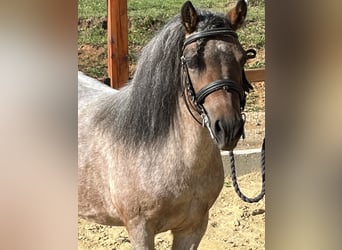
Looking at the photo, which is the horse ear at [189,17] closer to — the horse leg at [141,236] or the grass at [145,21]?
the grass at [145,21]

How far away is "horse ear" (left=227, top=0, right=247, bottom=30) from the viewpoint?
30.5 inches

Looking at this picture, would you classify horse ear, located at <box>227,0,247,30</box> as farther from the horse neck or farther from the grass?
the horse neck

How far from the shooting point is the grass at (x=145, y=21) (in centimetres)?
79

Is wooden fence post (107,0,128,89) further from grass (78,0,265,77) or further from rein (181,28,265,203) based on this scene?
rein (181,28,265,203)

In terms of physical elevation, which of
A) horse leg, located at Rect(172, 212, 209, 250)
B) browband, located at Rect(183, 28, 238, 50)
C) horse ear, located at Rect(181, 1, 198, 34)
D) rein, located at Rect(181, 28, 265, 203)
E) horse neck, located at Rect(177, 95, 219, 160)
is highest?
horse ear, located at Rect(181, 1, 198, 34)

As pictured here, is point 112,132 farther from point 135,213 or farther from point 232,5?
point 232,5

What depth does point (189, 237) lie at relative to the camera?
0.89m

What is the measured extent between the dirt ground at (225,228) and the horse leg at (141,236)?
0.02 metres

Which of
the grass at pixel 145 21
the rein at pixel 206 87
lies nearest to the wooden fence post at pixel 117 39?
A: the grass at pixel 145 21

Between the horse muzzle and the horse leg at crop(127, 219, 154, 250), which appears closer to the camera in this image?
the horse muzzle

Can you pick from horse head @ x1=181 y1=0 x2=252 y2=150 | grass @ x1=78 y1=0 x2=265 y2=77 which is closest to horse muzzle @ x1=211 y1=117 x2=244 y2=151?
horse head @ x1=181 y1=0 x2=252 y2=150

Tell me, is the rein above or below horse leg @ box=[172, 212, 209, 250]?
above
